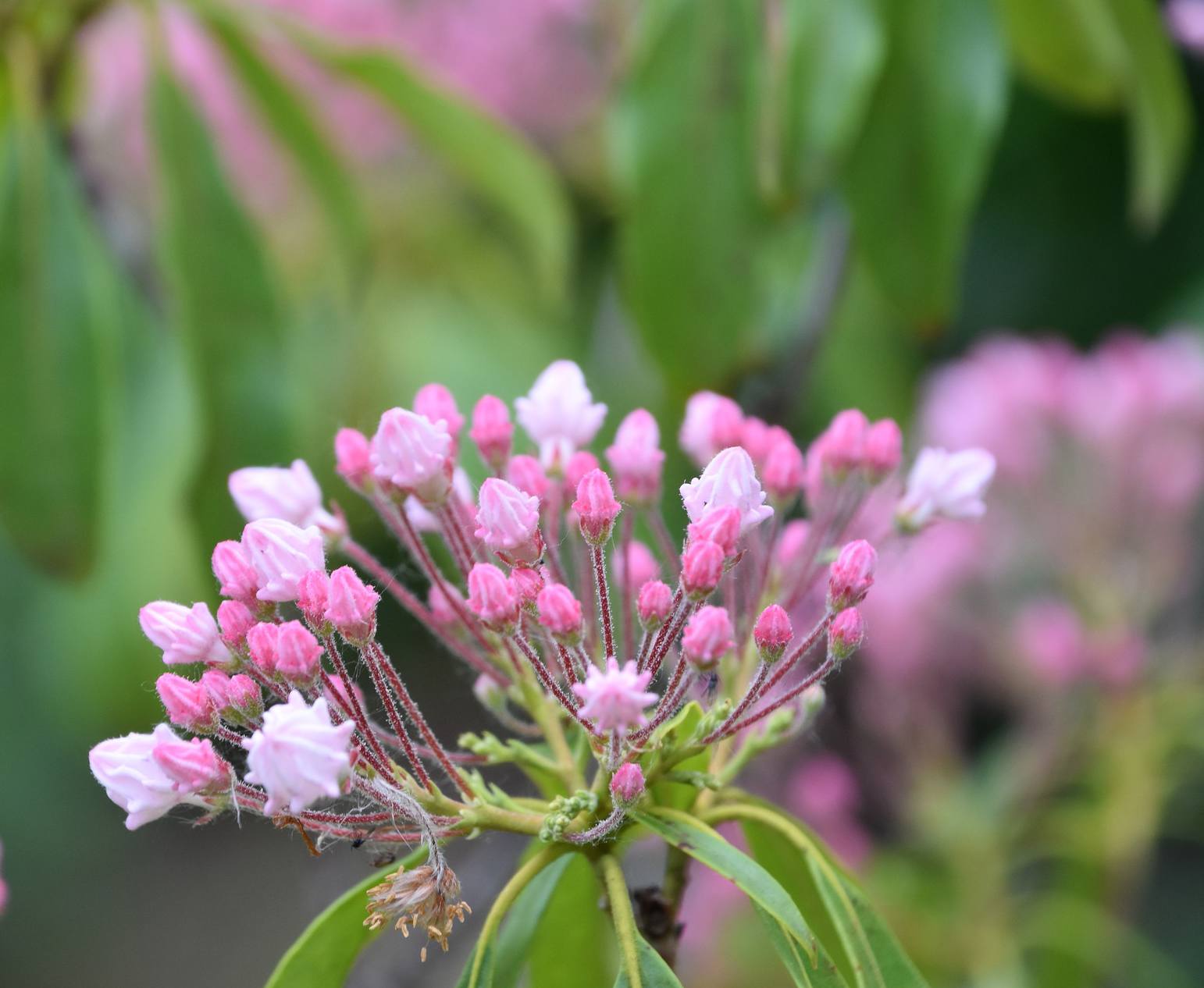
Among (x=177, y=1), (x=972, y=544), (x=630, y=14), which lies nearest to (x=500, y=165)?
(x=177, y=1)

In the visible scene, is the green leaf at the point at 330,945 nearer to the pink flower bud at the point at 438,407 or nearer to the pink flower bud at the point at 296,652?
the pink flower bud at the point at 296,652

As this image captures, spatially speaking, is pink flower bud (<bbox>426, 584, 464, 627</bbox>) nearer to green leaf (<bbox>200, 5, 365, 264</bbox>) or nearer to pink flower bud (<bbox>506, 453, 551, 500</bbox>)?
pink flower bud (<bbox>506, 453, 551, 500</bbox>)

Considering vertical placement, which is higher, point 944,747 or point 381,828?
point 944,747

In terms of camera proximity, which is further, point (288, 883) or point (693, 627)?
point (288, 883)

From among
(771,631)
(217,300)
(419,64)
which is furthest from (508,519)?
(419,64)

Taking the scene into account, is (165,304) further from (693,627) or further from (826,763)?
(693,627)

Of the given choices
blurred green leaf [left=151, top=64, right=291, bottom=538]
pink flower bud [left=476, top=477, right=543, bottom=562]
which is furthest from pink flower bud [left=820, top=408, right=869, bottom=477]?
blurred green leaf [left=151, top=64, right=291, bottom=538]

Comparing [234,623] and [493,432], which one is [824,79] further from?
[234,623]
